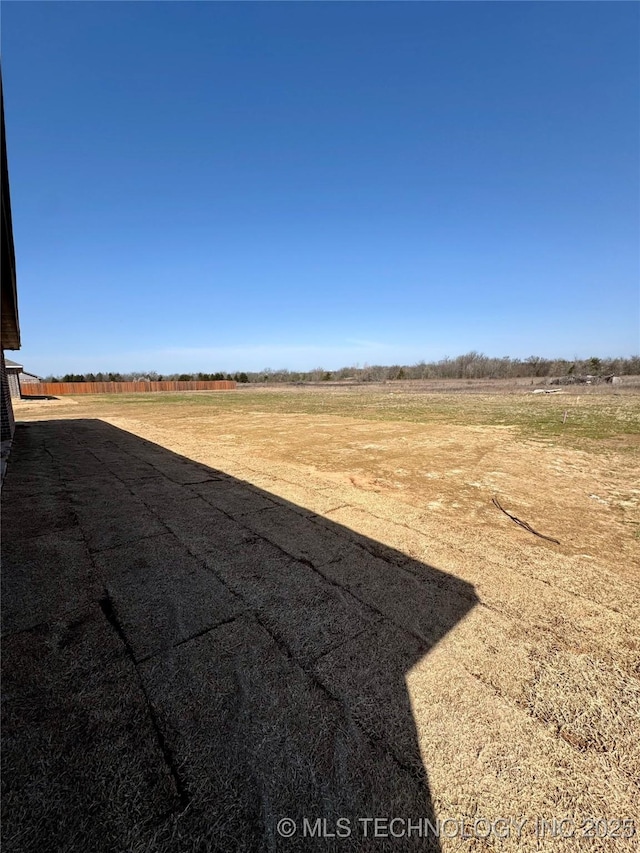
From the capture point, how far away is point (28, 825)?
102 centimetres

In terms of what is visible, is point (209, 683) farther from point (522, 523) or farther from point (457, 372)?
point (457, 372)

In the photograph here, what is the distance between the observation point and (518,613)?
6.87ft

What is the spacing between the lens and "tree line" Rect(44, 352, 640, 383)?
160 ft

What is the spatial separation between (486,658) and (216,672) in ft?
4.41

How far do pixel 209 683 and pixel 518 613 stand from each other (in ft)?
5.94

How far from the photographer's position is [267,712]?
1.40 m

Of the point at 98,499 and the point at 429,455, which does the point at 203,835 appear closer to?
the point at 98,499

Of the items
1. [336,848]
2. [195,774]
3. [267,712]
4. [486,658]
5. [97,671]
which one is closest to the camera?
[336,848]

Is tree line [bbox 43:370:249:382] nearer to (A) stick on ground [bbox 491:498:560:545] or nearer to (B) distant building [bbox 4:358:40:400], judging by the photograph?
(B) distant building [bbox 4:358:40:400]

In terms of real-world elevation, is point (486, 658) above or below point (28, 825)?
below

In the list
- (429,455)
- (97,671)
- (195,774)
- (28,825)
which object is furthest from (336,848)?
(429,455)

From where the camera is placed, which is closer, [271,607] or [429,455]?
[271,607]

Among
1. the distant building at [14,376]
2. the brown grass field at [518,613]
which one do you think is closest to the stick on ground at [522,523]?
the brown grass field at [518,613]

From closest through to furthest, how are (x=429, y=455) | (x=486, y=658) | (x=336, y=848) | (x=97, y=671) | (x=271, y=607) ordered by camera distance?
(x=336, y=848) < (x=97, y=671) < (x=486, y=658) < (x=271, y=607) < (x=429, y=455)
